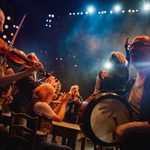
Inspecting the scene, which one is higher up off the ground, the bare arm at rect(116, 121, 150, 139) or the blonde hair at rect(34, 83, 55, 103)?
the blonde hair at rect(34, 83, 55, 103)

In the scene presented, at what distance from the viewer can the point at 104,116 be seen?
1949 millimetres

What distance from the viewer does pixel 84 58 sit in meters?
12.8

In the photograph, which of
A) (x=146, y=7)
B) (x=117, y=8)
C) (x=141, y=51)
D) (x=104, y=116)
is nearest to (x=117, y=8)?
(x=117, y=8)

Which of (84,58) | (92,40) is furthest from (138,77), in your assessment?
(84,58)

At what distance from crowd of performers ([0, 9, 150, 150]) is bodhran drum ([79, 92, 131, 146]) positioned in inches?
3.2

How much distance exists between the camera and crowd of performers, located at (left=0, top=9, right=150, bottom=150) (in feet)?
5.34

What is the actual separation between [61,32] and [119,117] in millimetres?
12348

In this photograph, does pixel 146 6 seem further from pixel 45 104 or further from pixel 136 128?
pixel 136 128

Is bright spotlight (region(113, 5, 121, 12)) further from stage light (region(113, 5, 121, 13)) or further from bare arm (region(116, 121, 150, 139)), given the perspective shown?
bare arm (region(116, 121, 150, 139))

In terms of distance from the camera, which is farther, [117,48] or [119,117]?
[117,48]

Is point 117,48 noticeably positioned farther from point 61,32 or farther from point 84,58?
point 61,32

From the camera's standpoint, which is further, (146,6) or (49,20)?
(49,20)

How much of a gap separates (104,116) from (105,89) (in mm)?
1599

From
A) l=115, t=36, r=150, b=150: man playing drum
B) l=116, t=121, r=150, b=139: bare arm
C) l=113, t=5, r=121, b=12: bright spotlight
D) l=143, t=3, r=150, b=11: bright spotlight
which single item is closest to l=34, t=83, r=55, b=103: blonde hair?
l=115, t=36, r=150, b=150: man playing drum
